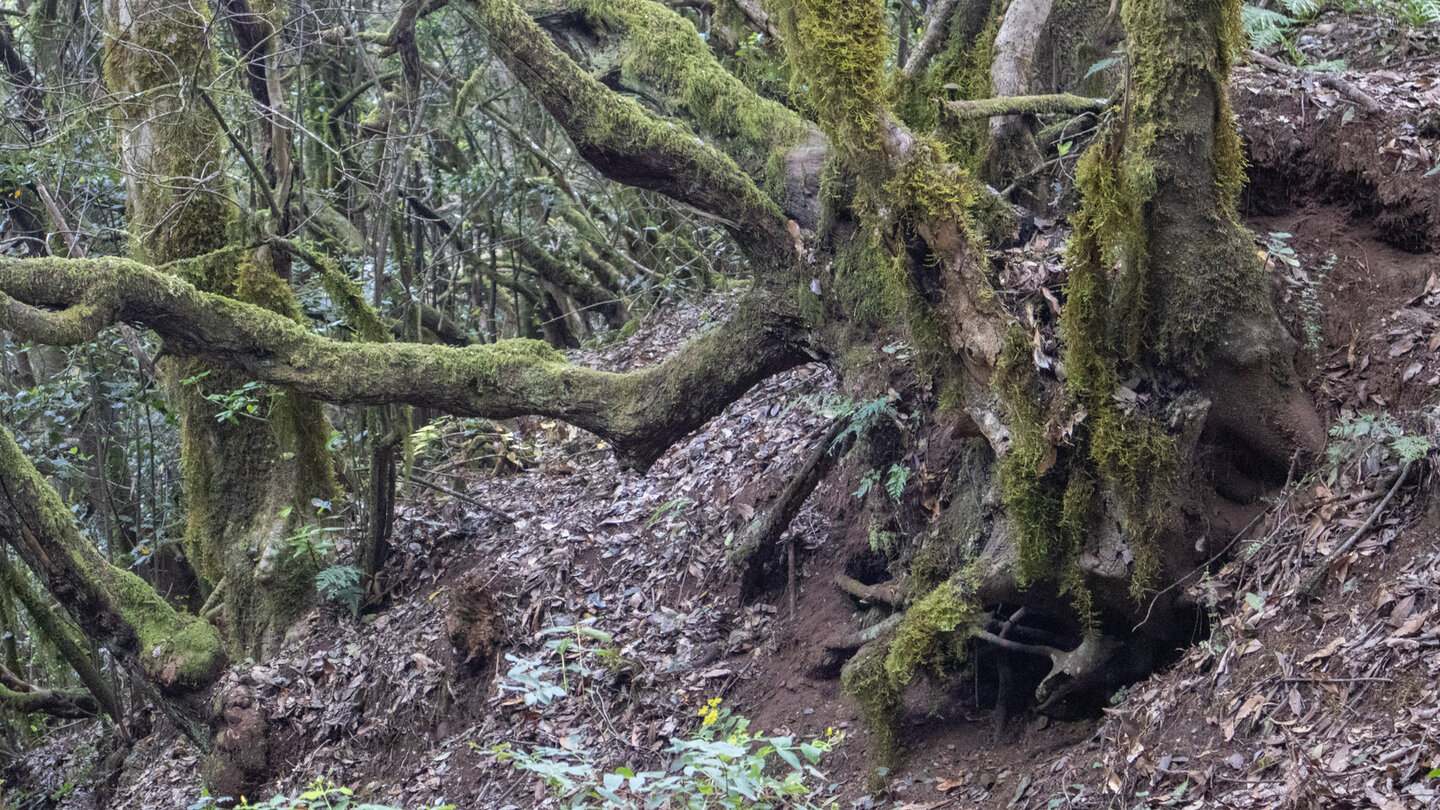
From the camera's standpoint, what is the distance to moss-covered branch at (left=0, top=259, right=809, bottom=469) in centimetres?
593

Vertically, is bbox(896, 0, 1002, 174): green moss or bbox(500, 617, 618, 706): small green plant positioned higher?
bbox(896, 0, 1002, 174): green moss

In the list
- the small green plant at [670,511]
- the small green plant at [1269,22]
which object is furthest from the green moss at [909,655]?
the small green plant at [1269,22]

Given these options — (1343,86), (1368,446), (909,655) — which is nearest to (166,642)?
(909,655)

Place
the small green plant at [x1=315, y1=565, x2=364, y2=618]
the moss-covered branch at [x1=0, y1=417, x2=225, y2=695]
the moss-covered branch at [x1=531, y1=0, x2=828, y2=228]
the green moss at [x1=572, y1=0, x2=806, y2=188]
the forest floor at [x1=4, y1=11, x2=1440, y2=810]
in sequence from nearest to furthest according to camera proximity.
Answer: the forest floor at [x1=4, y1=11, x2=1440, y2=810] → the moss-covered branch at [x1=531, y1=0, x2=828, y2=228] → the green moss at [x1=572, y1=0, x2=806, y2=188] → the moss-covered branch at [x1=0, y1=417, x2=225, y2=695] → the small green plant at [x1=315, y1=565, x2=364, y2=618]

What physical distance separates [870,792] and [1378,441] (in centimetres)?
282

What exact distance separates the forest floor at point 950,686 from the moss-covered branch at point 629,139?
1.61m

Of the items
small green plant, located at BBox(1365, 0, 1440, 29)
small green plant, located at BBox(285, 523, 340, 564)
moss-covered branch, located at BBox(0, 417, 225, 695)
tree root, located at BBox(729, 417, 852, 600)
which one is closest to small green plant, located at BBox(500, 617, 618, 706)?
tree root, located at BBox(729, 417, 852, 600)

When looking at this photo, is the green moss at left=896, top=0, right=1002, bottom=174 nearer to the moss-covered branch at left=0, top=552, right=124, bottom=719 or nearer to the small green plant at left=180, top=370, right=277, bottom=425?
the small green plant at left=180, top=370, right=277, bottom=425

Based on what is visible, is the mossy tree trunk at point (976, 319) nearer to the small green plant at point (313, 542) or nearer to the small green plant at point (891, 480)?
the small green plant at point (891, 480)

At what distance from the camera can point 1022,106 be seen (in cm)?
564

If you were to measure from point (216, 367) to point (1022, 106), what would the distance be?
6422 mm

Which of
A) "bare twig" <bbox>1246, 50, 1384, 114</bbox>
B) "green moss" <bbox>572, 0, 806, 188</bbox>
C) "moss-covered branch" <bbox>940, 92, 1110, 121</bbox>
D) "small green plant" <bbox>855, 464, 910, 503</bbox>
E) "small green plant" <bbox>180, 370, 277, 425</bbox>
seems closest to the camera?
"bare twig" <bbox>1246, 50, 1384, 114</bbox>

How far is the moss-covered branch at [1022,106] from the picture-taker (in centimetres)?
544

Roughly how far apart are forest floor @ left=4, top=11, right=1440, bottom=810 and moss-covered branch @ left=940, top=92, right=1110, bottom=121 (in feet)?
2.53
